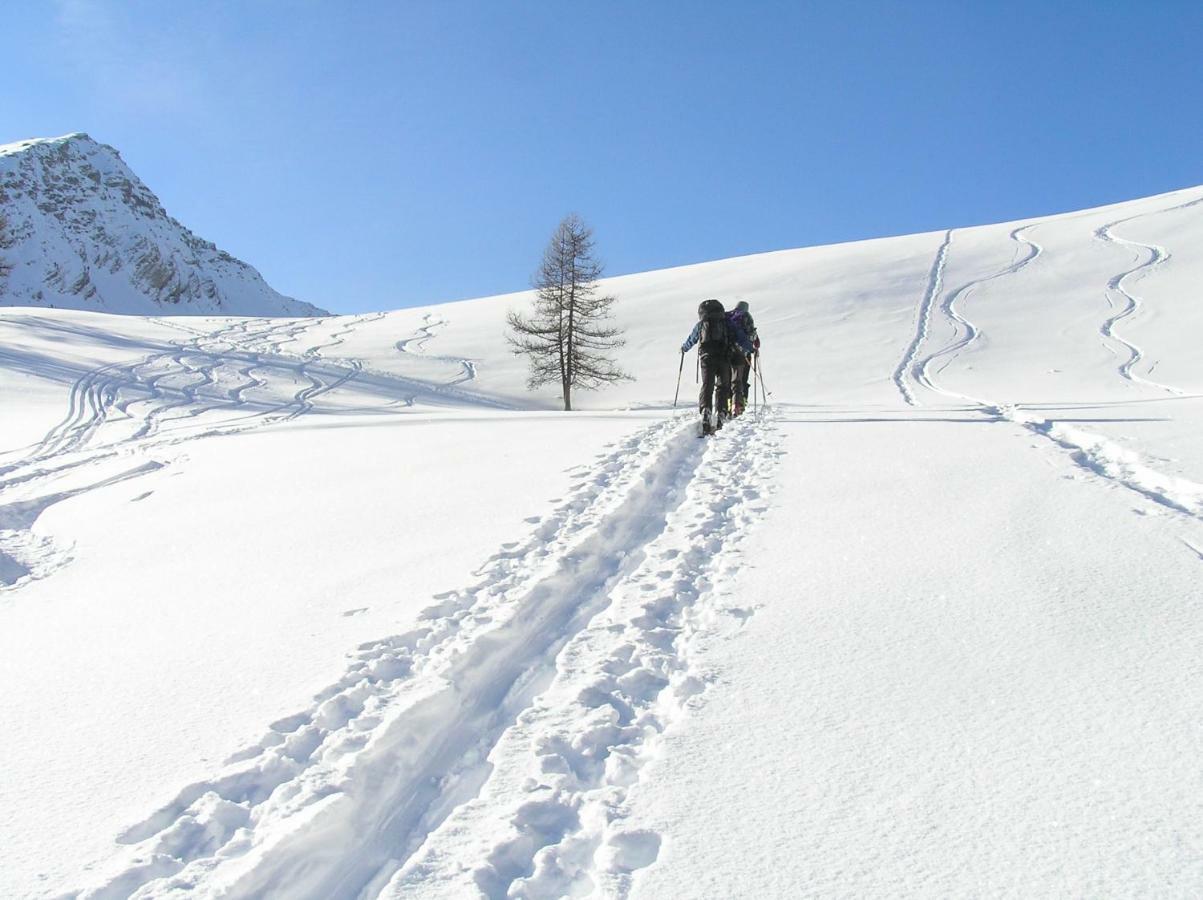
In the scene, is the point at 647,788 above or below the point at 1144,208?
below

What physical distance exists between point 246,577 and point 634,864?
437 cm

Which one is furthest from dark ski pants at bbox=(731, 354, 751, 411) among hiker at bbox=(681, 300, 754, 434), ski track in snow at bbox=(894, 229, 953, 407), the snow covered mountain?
the snow covered mountain

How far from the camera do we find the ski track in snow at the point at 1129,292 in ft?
68.4

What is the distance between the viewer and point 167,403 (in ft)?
69.9

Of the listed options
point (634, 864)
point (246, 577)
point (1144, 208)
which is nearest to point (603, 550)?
point (246, 577)

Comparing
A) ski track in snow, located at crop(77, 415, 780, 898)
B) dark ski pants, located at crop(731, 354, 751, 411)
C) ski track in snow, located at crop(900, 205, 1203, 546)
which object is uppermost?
dark ski pants, located at crop(731, 354, 751, 411)

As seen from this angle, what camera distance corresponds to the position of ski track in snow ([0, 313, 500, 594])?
9445 millimetres

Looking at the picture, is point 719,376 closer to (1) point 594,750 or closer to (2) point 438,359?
(1) point 594,750

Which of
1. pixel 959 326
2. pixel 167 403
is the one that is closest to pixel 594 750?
pixel 167 403

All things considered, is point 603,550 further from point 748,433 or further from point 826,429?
point 826,429

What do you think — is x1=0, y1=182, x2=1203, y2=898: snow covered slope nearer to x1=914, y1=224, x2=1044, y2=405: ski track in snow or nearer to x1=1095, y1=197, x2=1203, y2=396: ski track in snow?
x1=914, y1=224, x2=1044, y2=405: ski track in snow

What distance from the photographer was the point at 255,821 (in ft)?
9.25

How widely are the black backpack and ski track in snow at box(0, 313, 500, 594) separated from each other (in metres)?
7.96

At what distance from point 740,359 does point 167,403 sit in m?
16.4
